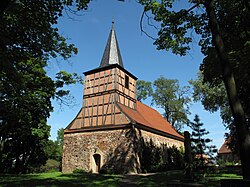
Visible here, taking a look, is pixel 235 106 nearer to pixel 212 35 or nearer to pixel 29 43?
pixel 212 35

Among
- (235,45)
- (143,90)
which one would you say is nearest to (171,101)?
(143,90)

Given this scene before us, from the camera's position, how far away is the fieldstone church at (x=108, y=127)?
17766 millimetres

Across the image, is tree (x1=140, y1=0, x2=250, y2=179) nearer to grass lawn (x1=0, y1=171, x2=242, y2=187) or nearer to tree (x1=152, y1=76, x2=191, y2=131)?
grass lawn (x1=0, y1=171, x2=242, y2=187)

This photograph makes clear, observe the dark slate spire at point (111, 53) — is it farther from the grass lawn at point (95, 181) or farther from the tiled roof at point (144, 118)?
the grass lawn at point (95, 181)

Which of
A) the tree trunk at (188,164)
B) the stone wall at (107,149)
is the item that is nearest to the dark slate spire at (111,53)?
the stone wall at (107,149)

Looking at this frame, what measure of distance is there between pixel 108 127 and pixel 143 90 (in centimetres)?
1880

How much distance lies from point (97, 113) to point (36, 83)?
984 centimetres

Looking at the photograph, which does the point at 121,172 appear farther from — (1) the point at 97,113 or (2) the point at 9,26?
(2) the point at 9,26

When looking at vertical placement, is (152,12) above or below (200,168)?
above

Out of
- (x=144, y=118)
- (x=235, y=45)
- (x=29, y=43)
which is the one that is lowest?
(x=144, y=118)

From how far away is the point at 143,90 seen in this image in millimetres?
36656

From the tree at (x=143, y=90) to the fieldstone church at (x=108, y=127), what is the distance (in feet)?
43.1

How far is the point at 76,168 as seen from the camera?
19.6 meters

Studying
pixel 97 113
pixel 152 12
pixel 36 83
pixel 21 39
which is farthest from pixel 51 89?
pixel 97 113
